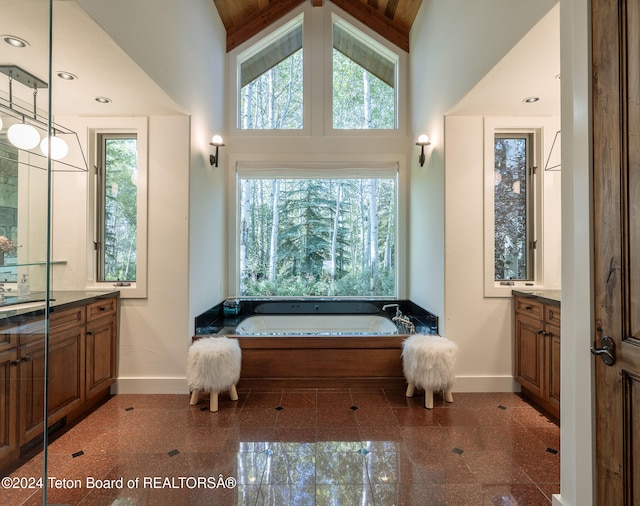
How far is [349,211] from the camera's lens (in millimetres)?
4129

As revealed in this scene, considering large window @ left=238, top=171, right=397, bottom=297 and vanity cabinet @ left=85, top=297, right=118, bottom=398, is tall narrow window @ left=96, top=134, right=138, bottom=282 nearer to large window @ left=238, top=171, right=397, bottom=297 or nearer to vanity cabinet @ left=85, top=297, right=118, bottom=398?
vanity cabinet @ left=85, top=297, right=118, bottom=398

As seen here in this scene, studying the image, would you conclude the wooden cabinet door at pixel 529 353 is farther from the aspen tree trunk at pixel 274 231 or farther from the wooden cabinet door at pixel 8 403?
the wooden cabinet door at pixel 8 403

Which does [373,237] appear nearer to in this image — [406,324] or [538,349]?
[406,324]

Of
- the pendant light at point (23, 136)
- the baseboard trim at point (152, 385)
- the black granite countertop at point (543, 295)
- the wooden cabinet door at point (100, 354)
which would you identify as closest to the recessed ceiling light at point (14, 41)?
the pendant light at point (23, 136)

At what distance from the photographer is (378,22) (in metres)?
4.02

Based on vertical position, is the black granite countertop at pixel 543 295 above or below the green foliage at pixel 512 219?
below

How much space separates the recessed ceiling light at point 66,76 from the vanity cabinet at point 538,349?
3.69 meters

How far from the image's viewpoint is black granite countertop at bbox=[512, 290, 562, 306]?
2.42m

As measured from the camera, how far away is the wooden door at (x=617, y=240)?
3.88ft

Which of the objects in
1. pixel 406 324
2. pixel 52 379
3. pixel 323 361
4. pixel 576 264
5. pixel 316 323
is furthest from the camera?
pixel 316 323

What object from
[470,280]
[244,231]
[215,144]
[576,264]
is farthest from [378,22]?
[576,264]

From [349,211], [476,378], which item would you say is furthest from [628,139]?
[349,211]

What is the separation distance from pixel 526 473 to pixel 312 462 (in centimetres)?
121

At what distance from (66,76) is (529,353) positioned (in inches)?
158
